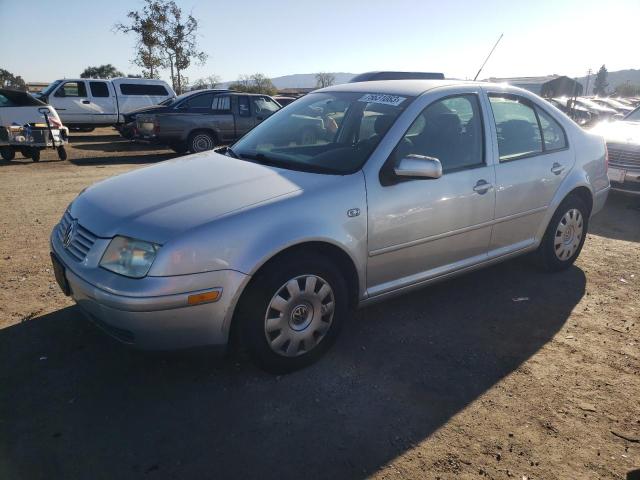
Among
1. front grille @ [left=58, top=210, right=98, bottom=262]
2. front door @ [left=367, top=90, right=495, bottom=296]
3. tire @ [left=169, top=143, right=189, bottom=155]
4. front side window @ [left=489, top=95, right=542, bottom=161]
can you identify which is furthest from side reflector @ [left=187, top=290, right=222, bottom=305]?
tire @ [left=169, top=143, right=189, bottom=155]

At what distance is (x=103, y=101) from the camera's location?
1703cm

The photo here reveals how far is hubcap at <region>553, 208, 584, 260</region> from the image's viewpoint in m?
4.44

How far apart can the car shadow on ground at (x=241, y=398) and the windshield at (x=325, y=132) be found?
1253 mm

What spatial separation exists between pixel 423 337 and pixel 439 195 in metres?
1.01

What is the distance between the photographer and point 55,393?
2721 millimetres

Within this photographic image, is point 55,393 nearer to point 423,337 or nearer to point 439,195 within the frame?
point 423,337

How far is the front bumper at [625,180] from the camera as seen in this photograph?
7184 millimetres

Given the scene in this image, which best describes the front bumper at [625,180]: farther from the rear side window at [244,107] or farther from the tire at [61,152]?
the tire at [61,152]

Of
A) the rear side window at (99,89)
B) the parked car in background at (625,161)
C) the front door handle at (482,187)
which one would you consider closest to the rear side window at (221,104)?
the rear side window at (99,89)

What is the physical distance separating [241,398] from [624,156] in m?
7.22

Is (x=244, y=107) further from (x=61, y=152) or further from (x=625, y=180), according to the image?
(x=625, y=180)

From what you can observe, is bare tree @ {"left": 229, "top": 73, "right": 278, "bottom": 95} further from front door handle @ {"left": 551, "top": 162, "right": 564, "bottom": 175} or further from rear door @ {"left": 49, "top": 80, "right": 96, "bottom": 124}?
front door handle @ {"left": 551, "top": 162, "right": 564, "bottom": 175}

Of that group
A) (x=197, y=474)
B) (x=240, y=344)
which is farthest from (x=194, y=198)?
(x=197, y=474)

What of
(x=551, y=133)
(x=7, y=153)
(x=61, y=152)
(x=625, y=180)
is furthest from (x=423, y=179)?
(x=7, y=153)
